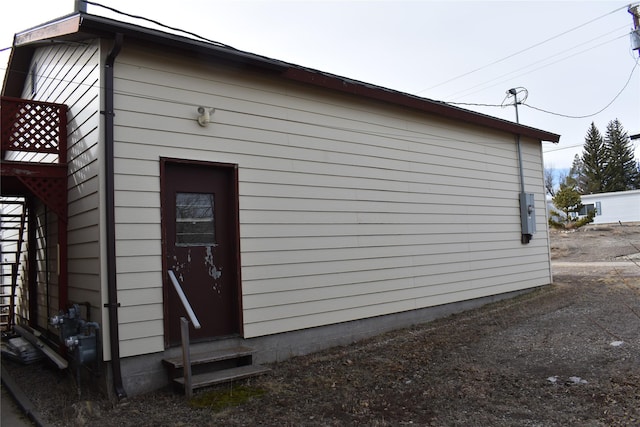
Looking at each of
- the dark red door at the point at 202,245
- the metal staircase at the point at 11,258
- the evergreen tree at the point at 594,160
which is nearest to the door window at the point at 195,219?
the dark red door at the point at 202,245

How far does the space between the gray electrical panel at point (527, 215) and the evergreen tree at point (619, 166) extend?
42.5m

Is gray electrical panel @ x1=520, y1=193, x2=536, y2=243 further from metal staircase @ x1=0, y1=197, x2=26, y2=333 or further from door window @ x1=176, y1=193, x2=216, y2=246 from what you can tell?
metal staircase @ x1=0, y1=197, x2=26, y2=333

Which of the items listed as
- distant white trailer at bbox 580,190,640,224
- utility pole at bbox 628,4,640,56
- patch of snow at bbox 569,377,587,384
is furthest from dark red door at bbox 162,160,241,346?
distant white trailer at bbox 580,190,640,224

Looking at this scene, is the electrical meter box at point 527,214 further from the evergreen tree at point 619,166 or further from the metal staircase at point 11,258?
the evergreen tree at point 619,166

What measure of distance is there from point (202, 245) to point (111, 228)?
107 cm

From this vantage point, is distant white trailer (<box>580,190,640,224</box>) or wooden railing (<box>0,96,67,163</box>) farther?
distant white trailer (<box>580,190,640,224</box>)

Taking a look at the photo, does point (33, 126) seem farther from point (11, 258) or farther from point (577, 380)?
point (577, 380)

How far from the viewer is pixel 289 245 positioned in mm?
6117

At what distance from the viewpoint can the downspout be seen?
184 inches

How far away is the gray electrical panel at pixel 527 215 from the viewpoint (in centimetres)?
977

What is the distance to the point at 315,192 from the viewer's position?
6.47 m

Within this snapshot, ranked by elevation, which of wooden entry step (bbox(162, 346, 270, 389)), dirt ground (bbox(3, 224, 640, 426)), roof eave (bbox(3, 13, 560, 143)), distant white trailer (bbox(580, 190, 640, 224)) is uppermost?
roof eave (bbox(3, 13, 560, 143))

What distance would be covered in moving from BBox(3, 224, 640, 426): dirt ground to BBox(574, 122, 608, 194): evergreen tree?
4449cm

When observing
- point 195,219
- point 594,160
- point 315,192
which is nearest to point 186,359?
point 195,219
